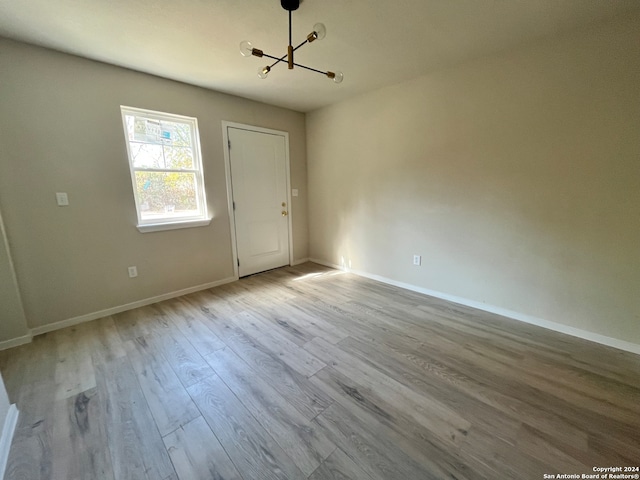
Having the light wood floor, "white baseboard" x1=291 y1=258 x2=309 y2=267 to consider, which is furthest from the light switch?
"white baseboard" x1=291 y1=258 x2=309 y2=267

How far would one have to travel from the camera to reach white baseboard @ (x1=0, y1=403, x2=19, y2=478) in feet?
3.97

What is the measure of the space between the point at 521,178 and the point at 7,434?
13.1ft

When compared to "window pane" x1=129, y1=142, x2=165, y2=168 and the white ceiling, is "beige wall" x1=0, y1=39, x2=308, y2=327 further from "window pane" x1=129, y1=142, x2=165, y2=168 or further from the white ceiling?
the white ceiling

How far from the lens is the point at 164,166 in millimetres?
2961

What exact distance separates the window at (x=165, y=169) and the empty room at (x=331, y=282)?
1.0 inches

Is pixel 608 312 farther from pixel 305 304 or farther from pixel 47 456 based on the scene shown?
pixel 47 456

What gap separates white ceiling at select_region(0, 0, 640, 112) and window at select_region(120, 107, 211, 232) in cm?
53

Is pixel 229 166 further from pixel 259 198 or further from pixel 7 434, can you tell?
pixel 7 434

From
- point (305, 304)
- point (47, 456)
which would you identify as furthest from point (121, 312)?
point (305, 304)

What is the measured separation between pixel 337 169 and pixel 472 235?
2.10 meters

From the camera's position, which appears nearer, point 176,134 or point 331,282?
point 176,134

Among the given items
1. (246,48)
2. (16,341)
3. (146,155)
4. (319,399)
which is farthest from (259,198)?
(319,399)

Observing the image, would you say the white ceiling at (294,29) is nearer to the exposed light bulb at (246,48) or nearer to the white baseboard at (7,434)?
the exposed light bulb at (246,48)

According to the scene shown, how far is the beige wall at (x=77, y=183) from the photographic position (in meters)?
2.17
